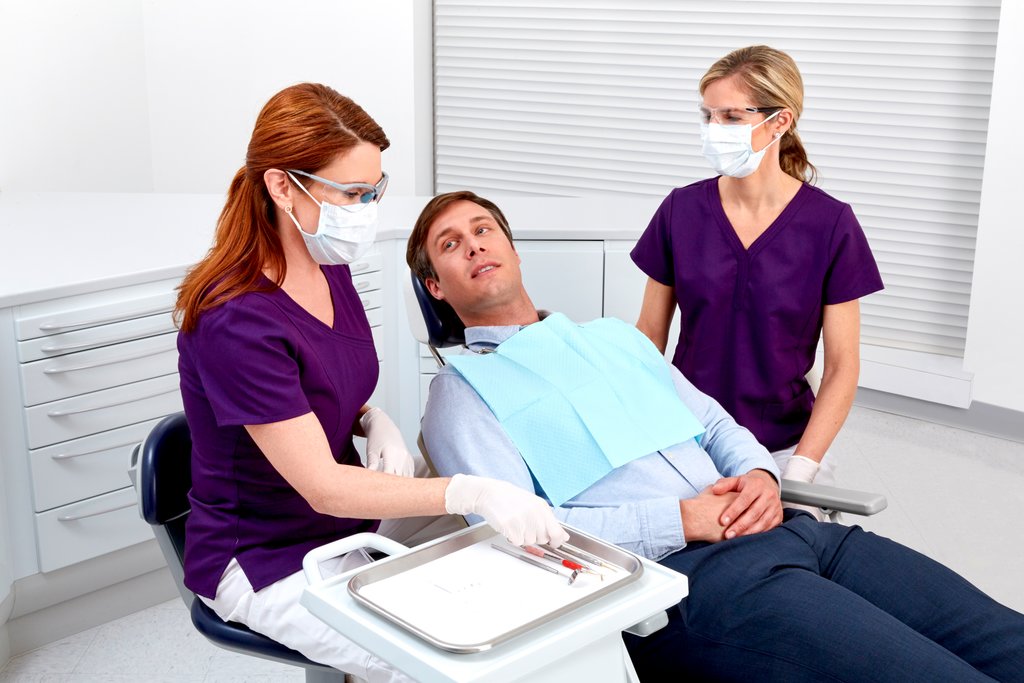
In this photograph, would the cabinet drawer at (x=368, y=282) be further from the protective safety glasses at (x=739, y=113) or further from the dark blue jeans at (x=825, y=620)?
the dark blue jeans at (x=825, y=620)

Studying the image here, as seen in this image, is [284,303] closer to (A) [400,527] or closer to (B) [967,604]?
(A) [400,527]

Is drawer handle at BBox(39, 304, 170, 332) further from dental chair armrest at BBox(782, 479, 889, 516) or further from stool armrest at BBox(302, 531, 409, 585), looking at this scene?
dental chair armrest at BBox(782, 479, 889, 516)

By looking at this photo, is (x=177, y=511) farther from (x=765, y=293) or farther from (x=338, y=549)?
(x=765, y=293)

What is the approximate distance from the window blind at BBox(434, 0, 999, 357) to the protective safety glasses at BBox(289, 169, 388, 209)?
2.79 metres

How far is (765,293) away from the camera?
195 centimetres

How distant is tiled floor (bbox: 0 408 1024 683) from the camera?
220 centimetres

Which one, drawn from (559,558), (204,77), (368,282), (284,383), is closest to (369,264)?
(368,282)

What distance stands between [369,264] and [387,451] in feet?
3.53

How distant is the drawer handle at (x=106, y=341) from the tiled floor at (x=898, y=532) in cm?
67

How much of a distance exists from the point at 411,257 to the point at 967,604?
106 cm

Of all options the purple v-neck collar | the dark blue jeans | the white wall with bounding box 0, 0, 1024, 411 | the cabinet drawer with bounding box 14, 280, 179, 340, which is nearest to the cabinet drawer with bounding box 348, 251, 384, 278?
the cabinet drawer with bounding box 14, 280, 179, 340

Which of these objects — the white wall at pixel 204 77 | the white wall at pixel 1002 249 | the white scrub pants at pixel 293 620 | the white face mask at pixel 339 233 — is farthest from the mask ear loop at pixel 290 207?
the white wall at pixel 204 77

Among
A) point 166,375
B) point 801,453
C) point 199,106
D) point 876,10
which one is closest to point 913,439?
point 876,10

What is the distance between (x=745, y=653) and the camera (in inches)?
54.8
